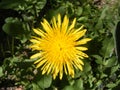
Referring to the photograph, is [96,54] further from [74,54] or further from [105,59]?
[74,54]

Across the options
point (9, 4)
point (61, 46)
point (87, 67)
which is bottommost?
point (87, 67)

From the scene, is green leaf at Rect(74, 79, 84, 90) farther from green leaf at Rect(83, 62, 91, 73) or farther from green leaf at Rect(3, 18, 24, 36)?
green leaf at Rect(3, 18, 24, 36)

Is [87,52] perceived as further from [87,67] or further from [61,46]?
[61,46]

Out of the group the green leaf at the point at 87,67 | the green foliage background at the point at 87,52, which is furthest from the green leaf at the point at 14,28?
the green leaf at the point at 87,67

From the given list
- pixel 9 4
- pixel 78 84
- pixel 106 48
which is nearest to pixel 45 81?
pixel 78 84

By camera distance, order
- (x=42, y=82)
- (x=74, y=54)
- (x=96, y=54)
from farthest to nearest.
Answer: (x=96, y=54), (x=42, y=82), (x=74, y=54)

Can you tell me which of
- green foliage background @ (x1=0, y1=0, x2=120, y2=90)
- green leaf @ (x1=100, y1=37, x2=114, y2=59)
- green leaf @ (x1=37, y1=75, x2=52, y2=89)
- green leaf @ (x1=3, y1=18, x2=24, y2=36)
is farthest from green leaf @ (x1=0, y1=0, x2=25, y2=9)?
green leaf @ (x1=100, y1=37, x2=114, y2=59)

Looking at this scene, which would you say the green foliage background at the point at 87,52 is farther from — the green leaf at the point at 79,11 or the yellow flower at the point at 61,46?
the yellow flower at the point at 61,46

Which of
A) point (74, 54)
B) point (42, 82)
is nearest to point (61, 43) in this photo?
point (74, 54)
